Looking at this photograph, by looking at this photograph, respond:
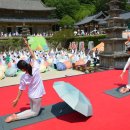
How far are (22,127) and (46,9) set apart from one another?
40.4m

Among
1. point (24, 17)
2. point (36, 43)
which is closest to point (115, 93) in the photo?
point (36, 43)

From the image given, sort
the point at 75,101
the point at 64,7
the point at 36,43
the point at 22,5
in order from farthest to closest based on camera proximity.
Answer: the point at 64,7, the point at 22,5, the point at 36,43, the point at 75,101

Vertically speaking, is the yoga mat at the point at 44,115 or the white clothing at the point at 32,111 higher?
the white clothing at the point at 32,111

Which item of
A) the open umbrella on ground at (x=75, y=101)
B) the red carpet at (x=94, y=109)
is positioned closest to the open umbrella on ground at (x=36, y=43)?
the red carpet at (x=94, y=109)

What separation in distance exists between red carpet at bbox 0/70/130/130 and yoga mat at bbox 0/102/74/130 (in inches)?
6.9

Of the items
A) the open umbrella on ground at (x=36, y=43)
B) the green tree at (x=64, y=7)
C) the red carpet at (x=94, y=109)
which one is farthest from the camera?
the green tree at (x=64, y=7)

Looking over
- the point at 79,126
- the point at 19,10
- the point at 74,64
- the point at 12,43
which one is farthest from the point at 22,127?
the point at 19,10

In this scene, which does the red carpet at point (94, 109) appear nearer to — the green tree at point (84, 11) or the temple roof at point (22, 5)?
the temple roof at point (22, 5)

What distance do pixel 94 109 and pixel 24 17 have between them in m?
38.1

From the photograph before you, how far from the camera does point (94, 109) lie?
597 centimetres

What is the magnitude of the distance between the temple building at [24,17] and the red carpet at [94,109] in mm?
32096

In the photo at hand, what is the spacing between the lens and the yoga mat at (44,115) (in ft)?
16.9

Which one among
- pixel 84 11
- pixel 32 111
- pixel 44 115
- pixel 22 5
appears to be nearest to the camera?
pixel 32 111

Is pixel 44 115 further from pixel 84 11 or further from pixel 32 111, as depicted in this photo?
pixel 84 11
